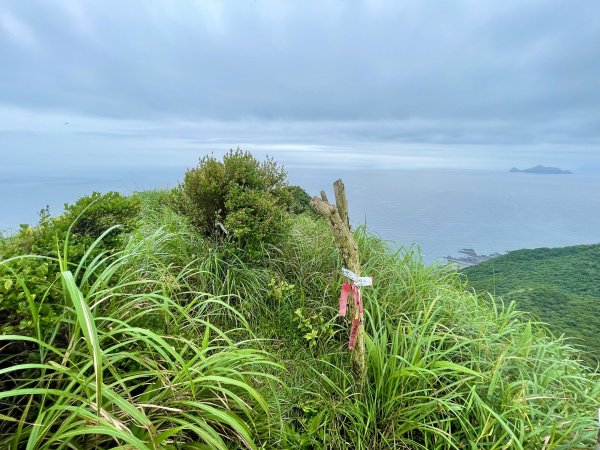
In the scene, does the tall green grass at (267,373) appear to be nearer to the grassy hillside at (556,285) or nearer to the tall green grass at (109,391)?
the tall green grass at (109,391)

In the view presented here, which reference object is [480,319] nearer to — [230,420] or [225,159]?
[230,420]

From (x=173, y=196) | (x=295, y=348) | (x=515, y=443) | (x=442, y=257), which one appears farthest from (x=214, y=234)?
(x=515, y=443)

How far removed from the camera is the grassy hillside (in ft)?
14.7

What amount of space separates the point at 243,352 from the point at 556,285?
9273 millimetres

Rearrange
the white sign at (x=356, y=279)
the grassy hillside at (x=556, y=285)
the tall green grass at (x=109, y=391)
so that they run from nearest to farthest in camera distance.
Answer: the tall green grass at (x=109, y=391) → the white sign at (x=356, y=279) → the grassy hillside at (x=556, y=285)

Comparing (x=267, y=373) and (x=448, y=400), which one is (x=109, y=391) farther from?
(x=448, y=400)

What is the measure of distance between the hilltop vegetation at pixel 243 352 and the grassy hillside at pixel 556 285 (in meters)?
1.16

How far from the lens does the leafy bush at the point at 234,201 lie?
10.3 ft

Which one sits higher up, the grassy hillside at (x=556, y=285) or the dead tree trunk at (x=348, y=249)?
the dead tree trunk at (x=348, y=249)

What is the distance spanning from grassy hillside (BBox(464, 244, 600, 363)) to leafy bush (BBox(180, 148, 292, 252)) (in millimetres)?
2367

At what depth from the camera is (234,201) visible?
3.15 meters

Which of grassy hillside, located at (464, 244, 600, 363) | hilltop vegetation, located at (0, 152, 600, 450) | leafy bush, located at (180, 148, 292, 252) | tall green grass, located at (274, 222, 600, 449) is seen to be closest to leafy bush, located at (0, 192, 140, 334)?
hilltop vegetation, located at (0, 152, 600, 450)

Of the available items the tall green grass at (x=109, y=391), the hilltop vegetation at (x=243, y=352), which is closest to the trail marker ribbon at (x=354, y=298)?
the hilltop vegetation at (x=243, y=352)

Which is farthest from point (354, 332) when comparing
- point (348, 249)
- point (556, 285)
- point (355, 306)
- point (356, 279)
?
point (556, 285)
